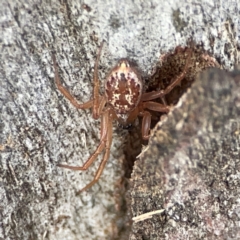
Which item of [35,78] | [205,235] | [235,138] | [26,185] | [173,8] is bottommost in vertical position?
[205,235]

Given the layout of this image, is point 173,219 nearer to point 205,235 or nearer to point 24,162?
point 205,235

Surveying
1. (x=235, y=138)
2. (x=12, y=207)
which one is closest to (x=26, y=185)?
(x=12, y=207)

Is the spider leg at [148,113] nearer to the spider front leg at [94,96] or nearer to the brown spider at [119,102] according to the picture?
the brown spider at [119,102]

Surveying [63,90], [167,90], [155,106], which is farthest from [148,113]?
[63,90]

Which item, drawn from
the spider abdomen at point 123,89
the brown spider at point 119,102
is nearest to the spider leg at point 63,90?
the brown spider at point 119,102

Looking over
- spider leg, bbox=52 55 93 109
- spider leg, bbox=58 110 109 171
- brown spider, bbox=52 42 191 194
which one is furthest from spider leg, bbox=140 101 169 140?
spider leg, bbox=52 55 93 109

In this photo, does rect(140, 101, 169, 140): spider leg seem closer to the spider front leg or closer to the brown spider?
the brown spider
